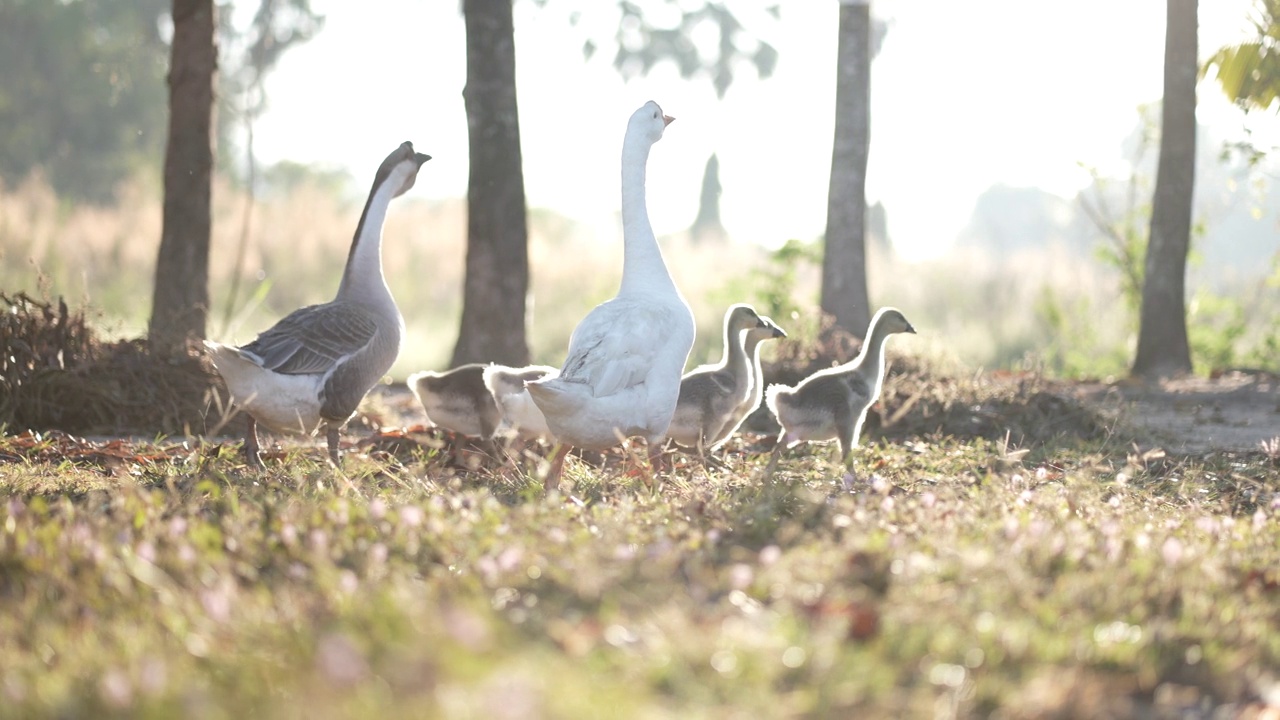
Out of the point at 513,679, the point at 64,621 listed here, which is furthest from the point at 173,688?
the point at 64,621

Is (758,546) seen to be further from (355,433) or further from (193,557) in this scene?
(355,433)

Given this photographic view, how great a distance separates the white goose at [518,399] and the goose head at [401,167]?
1.39 m

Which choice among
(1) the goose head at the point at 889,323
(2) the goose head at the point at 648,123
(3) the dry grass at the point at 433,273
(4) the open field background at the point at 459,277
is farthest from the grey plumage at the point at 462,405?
(3) the dry grass at the point at 433,273

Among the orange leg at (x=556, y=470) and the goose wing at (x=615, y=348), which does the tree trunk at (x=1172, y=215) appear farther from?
the orange leg at (x=556, y=470)

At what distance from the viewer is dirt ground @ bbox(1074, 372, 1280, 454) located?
863 centimetres

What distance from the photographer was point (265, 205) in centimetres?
2477

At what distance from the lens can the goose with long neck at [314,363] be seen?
6.35 m

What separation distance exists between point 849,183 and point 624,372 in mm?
7206

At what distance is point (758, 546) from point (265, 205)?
22208mm

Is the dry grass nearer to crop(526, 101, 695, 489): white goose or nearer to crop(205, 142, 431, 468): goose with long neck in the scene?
crop(205, 142, 431, 468): goose with long neck

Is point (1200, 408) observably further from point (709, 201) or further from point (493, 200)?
point (709, 201)

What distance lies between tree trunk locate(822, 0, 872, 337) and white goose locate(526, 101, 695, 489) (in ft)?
20.6

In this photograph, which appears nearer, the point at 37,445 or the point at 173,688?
the point at 173,688

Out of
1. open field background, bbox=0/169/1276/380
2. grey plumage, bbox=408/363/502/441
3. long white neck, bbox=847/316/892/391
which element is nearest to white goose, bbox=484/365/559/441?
grey plumage, bbox=408/363/502/441
